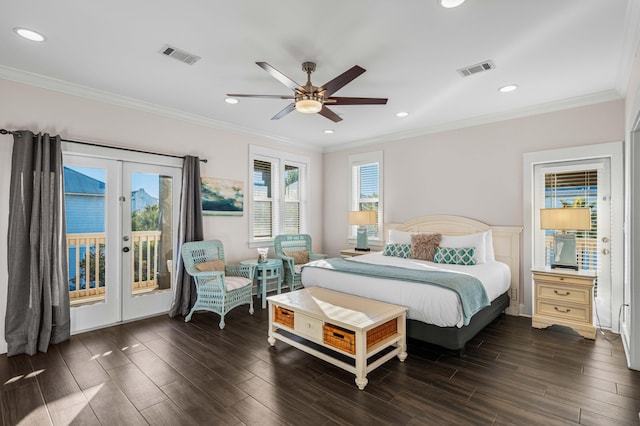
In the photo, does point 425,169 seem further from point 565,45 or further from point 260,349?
point 260,349

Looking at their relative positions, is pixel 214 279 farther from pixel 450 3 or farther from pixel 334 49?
pixel 450 3

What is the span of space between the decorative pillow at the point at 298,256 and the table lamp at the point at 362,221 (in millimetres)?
947

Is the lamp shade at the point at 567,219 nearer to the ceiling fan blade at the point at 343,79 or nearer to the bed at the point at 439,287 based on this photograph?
the bed at the point at 439,287

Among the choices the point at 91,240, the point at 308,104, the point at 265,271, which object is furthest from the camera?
the point at 265,271

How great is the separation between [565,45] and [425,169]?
2691 mm

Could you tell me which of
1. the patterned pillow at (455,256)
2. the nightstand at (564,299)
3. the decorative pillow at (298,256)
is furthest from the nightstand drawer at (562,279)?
the decorative pillow at (298,256)

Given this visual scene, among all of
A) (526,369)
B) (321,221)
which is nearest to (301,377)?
(526,369)

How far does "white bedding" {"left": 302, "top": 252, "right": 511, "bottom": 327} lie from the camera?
2900 mm

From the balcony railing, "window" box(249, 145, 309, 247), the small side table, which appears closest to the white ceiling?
"window" box(249, 145, 309, 247)

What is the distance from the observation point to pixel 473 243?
425cm

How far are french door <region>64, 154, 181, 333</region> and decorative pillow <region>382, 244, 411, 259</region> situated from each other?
3084 millimetres

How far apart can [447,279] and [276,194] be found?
3.57 m

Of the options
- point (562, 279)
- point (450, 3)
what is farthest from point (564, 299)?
point (450, 3)

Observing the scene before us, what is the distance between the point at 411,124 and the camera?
5.09 metres
